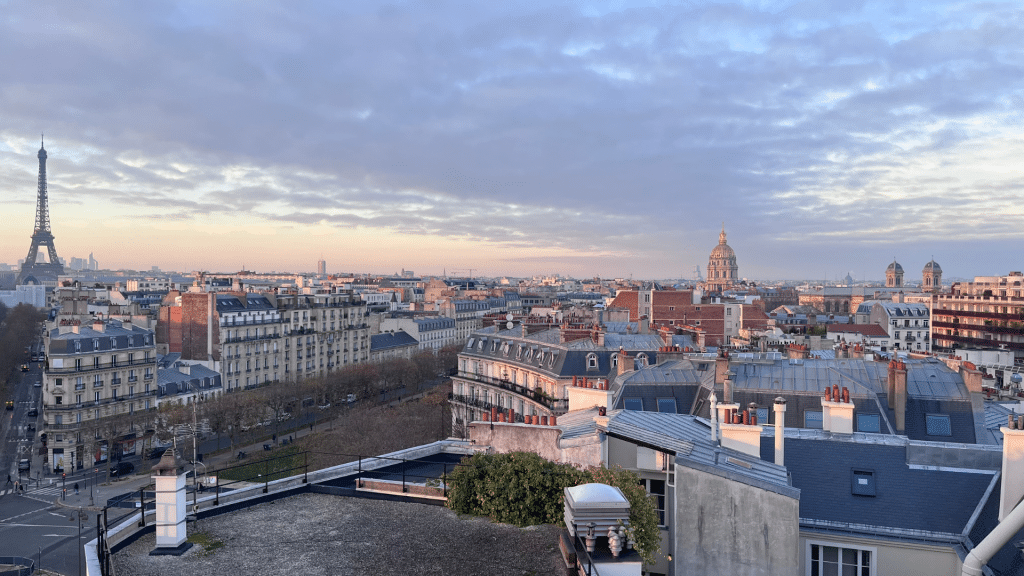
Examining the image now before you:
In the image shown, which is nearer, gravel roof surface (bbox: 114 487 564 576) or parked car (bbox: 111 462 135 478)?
gravel roof surface (bbox: 114 487 564 576)

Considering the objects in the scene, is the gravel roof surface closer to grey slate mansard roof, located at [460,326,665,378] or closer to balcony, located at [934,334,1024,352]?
grey slate mansard roof, located at [460,326,665,378]

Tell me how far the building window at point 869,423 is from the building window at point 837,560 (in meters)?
9.10

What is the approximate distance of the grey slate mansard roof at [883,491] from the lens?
12.9 m

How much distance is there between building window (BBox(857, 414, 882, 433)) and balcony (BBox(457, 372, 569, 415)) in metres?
20.9

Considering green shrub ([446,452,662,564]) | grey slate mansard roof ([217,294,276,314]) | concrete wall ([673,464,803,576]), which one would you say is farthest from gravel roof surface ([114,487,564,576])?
grey slate mansard roof ([217,294,276,314])

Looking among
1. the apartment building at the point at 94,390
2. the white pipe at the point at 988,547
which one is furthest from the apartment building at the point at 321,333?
the white pipe at the point at 988,547

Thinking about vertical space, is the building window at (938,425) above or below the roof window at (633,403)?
above

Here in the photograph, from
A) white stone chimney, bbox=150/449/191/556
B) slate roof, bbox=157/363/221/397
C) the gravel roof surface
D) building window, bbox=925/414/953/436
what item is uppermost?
white stone chimney, bbox=150/449/191/556

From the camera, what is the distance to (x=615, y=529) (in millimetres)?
8445

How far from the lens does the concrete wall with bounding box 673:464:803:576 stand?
1205 centimetres

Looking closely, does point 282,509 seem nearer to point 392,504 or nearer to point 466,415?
point 392,504

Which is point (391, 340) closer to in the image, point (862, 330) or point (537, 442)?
point (862, 330)

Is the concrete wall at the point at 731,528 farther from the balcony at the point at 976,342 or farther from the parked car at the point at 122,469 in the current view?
the balcony at the point at 976,342

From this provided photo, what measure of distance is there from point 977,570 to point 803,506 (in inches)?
136
